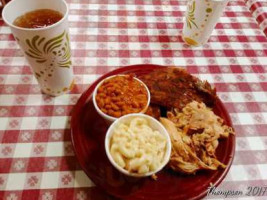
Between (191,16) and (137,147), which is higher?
(191,16)

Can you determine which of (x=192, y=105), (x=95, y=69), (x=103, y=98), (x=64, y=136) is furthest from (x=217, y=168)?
(x=95, y=69)

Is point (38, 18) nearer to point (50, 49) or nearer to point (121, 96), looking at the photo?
point (50, 49)

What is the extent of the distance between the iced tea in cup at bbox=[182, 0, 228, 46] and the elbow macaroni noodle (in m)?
0.77

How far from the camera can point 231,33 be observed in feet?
5.36

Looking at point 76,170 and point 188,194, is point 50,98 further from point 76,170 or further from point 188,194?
point 188,194

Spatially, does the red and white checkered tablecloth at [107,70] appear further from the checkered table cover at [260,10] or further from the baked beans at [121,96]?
the baked beans at [121,96]

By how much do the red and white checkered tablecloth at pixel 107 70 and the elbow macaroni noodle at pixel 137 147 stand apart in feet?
0.77

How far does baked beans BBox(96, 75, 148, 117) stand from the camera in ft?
3.21

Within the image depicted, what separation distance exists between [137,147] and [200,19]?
35.3 inches

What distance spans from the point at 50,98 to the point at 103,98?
0.37 meters

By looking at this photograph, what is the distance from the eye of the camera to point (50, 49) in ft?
3.15

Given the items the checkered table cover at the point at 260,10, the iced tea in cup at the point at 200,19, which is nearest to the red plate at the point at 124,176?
the iced tea in cup at the point at 200,19

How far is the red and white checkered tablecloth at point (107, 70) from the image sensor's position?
992 mm

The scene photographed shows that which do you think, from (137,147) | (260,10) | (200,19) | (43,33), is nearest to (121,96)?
(137,147)
